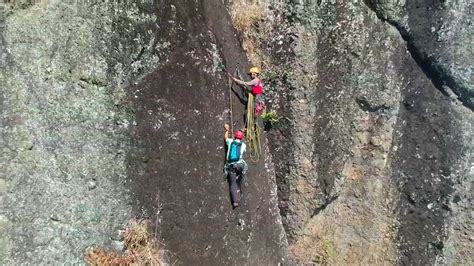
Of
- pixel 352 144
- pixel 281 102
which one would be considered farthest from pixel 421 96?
pixel 281 102

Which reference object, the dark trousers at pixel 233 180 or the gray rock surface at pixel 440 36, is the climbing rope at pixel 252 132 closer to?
the dark trousers at pixel 233 180

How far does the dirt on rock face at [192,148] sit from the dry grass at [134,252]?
14 cm

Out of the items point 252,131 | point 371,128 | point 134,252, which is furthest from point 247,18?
point 134,252

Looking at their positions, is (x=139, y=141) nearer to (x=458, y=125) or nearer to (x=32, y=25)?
(x=32, y=25)

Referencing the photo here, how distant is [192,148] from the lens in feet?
19.1

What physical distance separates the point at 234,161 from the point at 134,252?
1629mm

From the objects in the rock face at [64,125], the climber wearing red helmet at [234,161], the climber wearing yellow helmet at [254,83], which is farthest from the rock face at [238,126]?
the climber wearing yellow helmet at [254,83]

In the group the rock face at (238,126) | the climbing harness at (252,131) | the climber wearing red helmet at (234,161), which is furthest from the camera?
the climbing harness at (252,131)

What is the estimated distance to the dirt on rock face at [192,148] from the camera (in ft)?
17.6

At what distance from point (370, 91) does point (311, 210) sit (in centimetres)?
169

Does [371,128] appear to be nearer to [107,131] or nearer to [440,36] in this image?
[440,36]

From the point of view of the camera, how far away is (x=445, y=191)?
6.98m

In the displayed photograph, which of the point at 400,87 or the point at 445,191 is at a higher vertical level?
the point at 400,87

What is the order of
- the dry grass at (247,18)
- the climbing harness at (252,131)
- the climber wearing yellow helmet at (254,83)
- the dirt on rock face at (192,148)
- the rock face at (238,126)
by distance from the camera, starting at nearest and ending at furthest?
the rock face at (238,126), the dirt on rock face at (192,148), the climber wearing yellow helmet at (254,83), the climbing harness at (252,131), the dry grass at (247,18)
